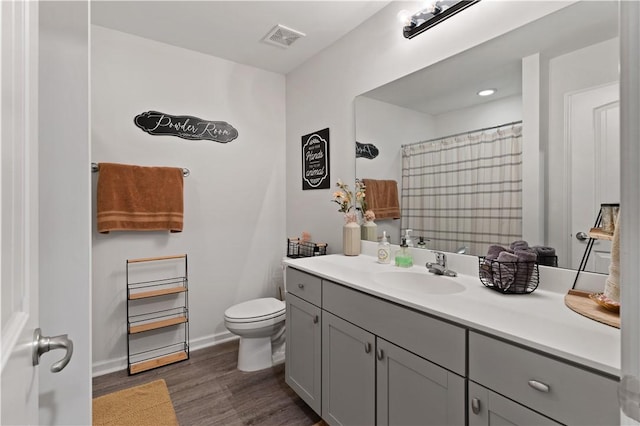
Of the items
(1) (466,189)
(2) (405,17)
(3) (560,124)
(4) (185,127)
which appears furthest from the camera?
(4) (185,127)

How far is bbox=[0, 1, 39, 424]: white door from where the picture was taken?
0.41 m

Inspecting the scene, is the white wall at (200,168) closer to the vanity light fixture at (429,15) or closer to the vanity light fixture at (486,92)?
the vanity light fixture at (429,15)

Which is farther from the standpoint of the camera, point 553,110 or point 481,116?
point 481,116

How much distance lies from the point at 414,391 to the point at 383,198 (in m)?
1.22

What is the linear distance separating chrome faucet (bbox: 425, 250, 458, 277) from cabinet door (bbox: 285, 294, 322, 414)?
0.65 m

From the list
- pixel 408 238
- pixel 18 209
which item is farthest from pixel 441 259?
pixel 18 209

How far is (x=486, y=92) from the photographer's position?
5.04ft

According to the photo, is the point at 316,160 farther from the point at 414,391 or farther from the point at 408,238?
the point at 414,391

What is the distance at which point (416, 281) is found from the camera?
5.29ft

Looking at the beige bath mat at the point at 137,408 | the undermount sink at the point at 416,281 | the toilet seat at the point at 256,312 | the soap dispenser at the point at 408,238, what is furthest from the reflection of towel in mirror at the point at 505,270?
the beige bath mat at the point at 137,408

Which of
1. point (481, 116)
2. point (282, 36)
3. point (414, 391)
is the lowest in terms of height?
point (414, 391)

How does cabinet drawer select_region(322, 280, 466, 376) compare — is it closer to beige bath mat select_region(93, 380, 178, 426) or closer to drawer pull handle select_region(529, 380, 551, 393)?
drawer pull handle select_region(529, 380, 551, 393)

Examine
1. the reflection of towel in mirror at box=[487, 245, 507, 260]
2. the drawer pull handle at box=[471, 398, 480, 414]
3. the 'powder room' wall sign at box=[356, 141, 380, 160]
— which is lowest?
→ the drawer pull handle at box=[471, 398, 480, 414]

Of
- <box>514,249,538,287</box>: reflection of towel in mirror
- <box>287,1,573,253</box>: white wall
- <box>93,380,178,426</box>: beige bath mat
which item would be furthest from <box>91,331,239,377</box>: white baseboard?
<box>514,249,538,287</box>: reflection of towel in mirror
